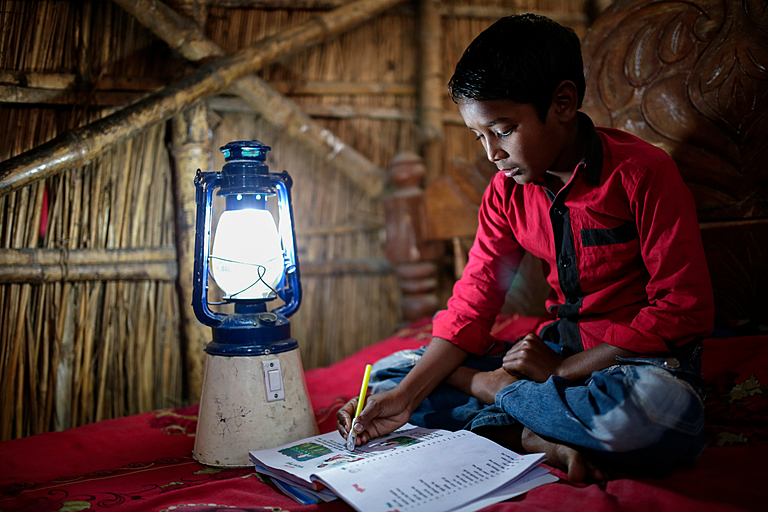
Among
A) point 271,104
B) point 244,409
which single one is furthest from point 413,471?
point 271,104

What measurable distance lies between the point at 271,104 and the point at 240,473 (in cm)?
147

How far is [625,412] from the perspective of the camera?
2.96 feet

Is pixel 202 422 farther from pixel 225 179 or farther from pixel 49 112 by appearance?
pixel 49 112

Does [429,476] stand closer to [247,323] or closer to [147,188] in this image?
[247,323]

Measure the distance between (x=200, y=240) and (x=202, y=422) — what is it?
0.43 metres

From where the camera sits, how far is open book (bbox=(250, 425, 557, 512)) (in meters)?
0.89

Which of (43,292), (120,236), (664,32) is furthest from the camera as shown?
(120,236)

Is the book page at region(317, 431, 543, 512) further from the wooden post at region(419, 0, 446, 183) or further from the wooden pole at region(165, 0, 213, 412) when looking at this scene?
the wooden post at region(419, 0, 446, 183)

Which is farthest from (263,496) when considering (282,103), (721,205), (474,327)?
(282,103)

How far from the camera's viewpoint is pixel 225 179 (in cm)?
134

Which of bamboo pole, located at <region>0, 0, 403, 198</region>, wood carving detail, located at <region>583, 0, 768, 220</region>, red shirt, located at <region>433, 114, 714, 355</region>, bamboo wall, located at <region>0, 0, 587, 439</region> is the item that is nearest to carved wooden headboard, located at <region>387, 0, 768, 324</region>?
wood carving detail, located at <region>583, 0, 768, 220</region>

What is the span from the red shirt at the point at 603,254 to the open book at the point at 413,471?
0.31 m

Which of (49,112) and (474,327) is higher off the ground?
(49,112)

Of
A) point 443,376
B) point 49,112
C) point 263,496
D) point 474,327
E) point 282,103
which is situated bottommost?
point 263,496
